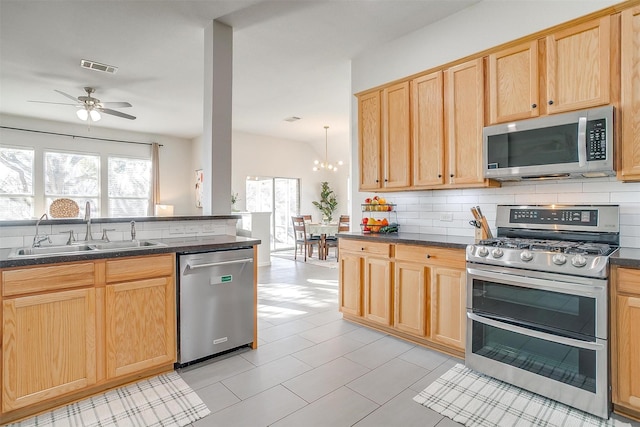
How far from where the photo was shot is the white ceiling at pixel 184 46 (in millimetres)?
3018

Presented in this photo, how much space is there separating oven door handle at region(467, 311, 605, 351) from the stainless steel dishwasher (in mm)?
1702

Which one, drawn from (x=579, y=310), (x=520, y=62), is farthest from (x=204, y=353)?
(x=520, y=62)

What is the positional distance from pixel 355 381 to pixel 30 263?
206 cm

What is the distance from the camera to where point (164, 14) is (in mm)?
3109

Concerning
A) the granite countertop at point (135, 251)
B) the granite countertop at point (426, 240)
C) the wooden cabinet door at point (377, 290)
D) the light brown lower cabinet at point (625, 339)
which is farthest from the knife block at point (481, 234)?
the granite countertop at point (135, 251)

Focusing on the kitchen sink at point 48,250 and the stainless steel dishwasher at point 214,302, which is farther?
the stainless steel dishwasher at point 214,302

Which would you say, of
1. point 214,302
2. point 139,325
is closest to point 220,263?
point 214,302

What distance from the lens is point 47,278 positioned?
1923 mm

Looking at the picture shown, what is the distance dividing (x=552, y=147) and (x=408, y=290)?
150cm

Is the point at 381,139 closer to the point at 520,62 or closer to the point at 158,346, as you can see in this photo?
the point at 520,62

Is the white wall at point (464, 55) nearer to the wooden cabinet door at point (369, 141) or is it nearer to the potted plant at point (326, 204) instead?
the wooden cabinet door at point (369, 141)

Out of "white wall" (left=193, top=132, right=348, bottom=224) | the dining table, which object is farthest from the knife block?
"white wall" (left=193, top=132, right=348, bottom=224)

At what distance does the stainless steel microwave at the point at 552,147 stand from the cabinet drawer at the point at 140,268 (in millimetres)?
2470

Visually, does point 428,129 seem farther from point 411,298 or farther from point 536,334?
point 536,334
